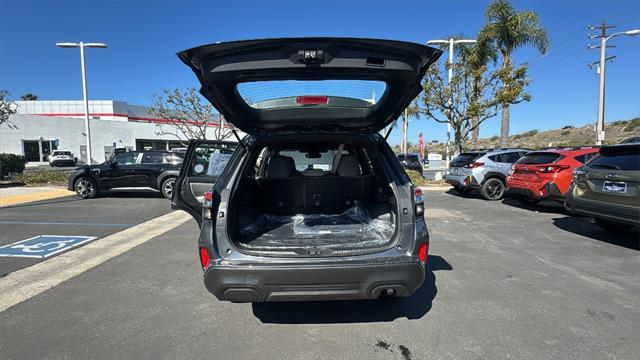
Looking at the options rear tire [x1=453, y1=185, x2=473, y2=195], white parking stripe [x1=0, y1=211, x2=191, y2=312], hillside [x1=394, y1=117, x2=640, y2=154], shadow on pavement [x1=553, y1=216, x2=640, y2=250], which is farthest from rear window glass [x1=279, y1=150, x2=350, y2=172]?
hillside [x1=394, y1=117, x2=640, y2=154]

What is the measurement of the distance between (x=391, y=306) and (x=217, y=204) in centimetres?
191

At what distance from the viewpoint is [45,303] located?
3533 millimetres

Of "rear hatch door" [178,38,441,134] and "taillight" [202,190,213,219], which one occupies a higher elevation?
"rear hatch door" [178,38,441,134]

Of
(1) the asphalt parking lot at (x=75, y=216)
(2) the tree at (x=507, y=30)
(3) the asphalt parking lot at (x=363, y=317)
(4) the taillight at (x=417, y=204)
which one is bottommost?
(3) the asphalt parking lot at (x=363, y=317)

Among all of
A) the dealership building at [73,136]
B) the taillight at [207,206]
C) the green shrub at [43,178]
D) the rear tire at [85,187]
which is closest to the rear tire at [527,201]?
the taillight at [207,206]

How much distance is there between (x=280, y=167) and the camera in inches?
167

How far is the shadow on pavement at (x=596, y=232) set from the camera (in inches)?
227

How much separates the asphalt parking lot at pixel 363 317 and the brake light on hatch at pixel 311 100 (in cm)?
192

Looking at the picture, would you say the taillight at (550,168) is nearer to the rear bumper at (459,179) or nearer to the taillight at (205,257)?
the rear bumper at (459,179)

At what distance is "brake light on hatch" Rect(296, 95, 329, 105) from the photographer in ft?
10.3

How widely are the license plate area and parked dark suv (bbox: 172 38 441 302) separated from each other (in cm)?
403

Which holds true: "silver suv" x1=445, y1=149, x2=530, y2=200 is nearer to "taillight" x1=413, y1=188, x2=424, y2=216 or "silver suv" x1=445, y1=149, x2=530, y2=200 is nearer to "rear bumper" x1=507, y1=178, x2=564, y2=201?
"rear bumper" x1=507, y1=178, x2=564, y2=201

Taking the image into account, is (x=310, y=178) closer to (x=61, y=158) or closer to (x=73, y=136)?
(x=61, y=158)

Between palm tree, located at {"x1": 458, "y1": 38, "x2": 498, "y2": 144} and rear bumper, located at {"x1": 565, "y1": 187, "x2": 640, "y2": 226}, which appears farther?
palm tree, located at {"x1": 458, "y1": 38, "x2": 498, "y2": 144}
